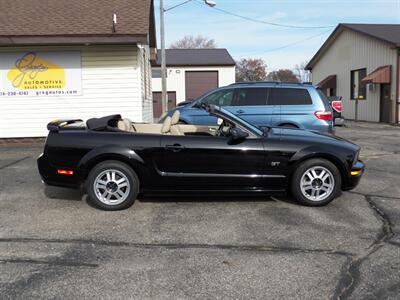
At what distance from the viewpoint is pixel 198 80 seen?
107 ft

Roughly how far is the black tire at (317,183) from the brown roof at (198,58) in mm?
26059

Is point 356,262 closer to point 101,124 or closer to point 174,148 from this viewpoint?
point 174,148

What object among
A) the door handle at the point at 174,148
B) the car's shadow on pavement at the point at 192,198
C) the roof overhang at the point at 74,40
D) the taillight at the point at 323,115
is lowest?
the car's shadow on pavement at the point at 192,198

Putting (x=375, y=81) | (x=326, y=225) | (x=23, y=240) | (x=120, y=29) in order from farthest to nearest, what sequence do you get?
(x=375, y=81) → (x=120, y=29) → (x=326, y=225) → (x=23, y=240)

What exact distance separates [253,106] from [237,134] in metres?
4.01

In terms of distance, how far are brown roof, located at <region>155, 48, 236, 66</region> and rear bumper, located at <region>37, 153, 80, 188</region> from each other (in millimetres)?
25584

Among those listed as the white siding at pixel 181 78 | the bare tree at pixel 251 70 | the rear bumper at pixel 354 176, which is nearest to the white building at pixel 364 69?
the white siding at pixel 181 78

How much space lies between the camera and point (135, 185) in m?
5.44

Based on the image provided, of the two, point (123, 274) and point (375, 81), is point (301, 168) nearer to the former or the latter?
point (123, 274)

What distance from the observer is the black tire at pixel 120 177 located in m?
5.41

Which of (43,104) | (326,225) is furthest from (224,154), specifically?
(43,104)

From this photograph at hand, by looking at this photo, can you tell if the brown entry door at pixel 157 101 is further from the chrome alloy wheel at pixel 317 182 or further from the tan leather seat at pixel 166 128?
the chrome alloy wheel at pixel 317 182

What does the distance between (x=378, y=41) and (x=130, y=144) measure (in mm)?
19793

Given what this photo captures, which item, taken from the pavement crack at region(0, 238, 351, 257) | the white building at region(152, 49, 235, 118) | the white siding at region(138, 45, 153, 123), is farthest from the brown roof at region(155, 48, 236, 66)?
the pavement crack at region(0, 238, 351, 257)
